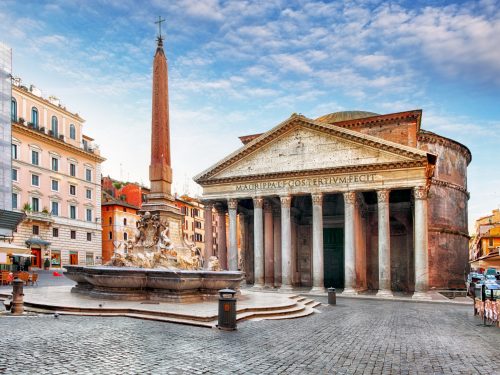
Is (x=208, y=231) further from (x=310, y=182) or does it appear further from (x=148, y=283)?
(x=148, y=283)

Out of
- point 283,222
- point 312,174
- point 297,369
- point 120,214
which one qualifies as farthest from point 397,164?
point 120,214

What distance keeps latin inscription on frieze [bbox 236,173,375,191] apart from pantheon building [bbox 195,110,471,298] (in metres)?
0.06

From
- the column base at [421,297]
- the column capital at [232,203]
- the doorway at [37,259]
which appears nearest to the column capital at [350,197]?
the column base at [421,297]

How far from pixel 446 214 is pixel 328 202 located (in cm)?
1188

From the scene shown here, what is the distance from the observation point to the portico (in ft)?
92.3

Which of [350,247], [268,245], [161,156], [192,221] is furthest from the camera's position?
[192,221]

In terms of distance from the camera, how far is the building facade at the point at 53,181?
3888cm

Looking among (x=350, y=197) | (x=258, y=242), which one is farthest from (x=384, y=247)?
(x=258, y=242)

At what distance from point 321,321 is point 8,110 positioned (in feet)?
99.4

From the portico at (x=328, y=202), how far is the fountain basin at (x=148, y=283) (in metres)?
15.6

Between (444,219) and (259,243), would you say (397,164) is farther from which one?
(444,219)

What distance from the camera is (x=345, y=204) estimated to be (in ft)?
97.0

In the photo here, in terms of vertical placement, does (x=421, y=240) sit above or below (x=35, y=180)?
below

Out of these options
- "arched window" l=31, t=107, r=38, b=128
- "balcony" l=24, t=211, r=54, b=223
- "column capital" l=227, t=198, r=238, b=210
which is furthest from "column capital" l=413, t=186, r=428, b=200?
"arched window" l=31, t=107, r=38, b=128
